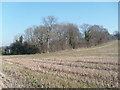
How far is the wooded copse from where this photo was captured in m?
43.3

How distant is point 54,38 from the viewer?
44750mm

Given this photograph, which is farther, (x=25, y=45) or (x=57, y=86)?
(x=25, y=45)

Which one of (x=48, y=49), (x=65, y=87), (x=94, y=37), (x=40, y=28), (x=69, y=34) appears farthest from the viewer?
(x=94, y=37)

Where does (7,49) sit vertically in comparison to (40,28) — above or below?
below

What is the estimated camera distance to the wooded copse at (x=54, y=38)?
4331cm

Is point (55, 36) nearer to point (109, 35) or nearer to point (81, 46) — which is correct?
point (81, 46)

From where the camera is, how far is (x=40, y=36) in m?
43.8

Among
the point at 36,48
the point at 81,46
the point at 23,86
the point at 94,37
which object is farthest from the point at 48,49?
the point at 23,86

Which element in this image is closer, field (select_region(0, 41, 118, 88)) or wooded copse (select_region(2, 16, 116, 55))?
field (select_region(0, 41, 118, 88))

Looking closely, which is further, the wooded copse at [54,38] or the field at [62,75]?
the wooded copse at [54,38]

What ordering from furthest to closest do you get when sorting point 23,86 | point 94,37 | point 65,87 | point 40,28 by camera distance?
point 94,37, point 40,28, point 23,86, point 65,87

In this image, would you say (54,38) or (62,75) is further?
(54,38)

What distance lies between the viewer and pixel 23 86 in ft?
17.4

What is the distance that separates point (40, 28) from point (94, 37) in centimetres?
1871
